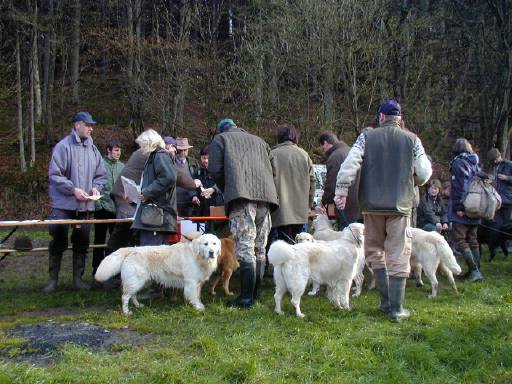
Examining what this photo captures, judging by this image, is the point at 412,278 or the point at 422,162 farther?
the point at 412,278

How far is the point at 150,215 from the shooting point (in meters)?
6.20

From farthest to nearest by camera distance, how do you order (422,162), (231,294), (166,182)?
(231,294) < (166,182) < (422,162)

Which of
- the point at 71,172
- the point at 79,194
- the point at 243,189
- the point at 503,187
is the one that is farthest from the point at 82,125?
the point at 503,187

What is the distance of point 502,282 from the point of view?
7477mm

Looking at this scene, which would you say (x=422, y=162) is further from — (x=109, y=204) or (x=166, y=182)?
(x=109, y=204)

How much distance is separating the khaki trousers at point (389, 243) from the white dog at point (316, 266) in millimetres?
218

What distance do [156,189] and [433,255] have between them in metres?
3.36

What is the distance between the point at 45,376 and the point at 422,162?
378 centimetres

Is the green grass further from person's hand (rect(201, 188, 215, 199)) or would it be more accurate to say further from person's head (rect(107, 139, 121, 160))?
person's head (rect(107, 139, 121, 160))

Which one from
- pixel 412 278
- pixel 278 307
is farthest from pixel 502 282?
pixel 278 307

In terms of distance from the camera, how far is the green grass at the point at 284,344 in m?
3.99

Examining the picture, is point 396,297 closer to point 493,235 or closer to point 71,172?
point 71,172

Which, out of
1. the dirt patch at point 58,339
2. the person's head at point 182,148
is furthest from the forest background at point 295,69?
the dirt patch at point 58,339

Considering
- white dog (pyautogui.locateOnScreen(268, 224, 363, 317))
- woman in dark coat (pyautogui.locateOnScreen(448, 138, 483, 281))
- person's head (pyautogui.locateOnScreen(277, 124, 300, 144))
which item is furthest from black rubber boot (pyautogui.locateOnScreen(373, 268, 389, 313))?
woman in dark coat (pyautogui.locateOnScreen(448, 138, 483, 281))
